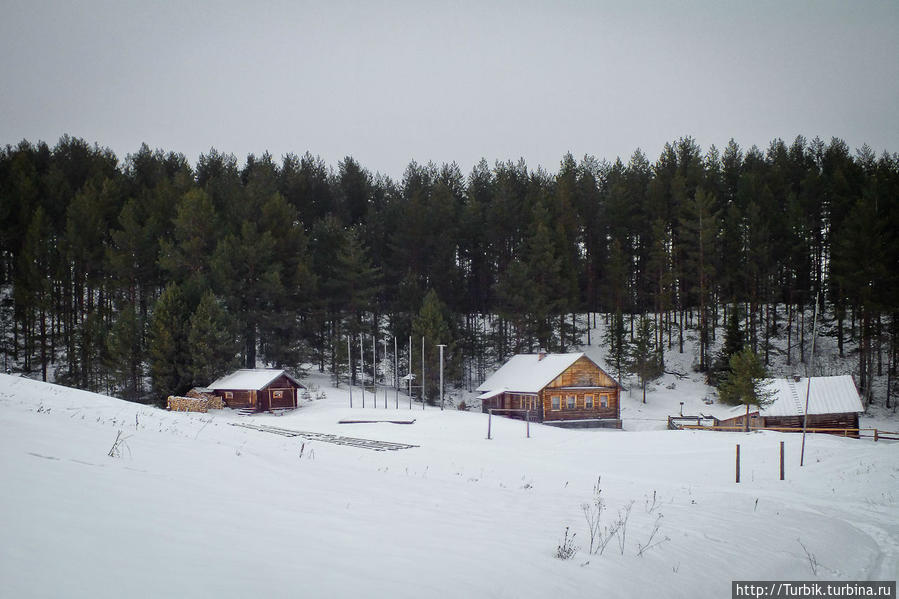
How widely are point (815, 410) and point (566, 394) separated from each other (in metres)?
17.5

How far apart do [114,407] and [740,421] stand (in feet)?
130

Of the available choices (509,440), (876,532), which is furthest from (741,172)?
(876,532)

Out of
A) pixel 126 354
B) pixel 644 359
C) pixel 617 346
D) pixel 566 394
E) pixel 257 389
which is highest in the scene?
pixel 126 354

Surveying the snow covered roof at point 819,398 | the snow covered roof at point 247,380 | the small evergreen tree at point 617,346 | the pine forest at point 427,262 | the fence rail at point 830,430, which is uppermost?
the pine forest at point 427,262

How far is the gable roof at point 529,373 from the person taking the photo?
4781cm

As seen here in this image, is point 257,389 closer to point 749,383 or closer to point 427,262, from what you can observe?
point 427,262

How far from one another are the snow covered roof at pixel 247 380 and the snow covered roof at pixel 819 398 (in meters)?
35.9

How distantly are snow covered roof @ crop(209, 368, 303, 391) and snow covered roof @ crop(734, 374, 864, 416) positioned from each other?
35.9 m

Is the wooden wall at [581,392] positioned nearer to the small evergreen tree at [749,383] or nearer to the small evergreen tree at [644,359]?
the small evergreen tree at [644,359]

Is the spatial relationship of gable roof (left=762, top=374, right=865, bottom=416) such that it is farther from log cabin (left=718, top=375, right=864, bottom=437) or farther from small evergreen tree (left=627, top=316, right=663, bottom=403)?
small evergreen tree (left=627, top=316, right=663, bottom=403)

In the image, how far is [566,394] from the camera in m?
48.1

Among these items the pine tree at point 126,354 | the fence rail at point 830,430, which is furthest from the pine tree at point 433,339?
the pine tree at point 126,354

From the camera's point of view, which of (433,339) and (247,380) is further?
(433,339)

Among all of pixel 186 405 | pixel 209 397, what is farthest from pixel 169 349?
pixel 186 405
